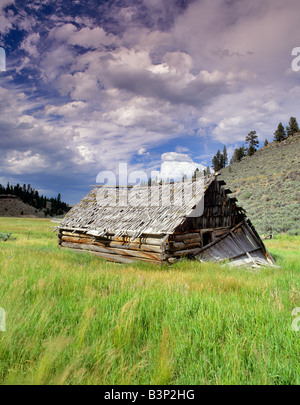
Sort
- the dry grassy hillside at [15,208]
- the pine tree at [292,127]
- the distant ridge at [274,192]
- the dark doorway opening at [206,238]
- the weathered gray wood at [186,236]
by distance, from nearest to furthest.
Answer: the weathered gray wood at [186,236] → the dark doorway opening at [206,238] → the distant ridge at [274,192] → the pine tree at [292,127] → the dry grassy hillside at [15,208]

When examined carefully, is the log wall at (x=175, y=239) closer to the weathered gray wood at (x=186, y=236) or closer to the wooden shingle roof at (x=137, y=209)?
the weathered gray wood at (x=186, y=236)

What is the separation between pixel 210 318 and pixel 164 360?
1.10m

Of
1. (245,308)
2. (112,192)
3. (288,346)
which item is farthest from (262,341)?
(112,192)

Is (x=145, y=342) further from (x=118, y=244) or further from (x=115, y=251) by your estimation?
(x=115, y=251)

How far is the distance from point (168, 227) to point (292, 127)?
95674 mm

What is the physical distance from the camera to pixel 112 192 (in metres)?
19.2

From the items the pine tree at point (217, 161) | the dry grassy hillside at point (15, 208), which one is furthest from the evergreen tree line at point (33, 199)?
the pine tree at point (217, 161)

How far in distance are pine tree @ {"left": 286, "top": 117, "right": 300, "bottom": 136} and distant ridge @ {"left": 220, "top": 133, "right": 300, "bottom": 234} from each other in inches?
651

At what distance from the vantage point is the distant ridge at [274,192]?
28625 millimetres

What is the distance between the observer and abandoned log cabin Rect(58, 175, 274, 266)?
11624 millimetres

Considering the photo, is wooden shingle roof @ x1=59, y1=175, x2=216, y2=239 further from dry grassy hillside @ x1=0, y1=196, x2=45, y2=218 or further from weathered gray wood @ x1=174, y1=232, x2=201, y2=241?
dry grassy hillside @ x1=0, y1=196, x2=45, y2=218

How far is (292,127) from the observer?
3383 inches

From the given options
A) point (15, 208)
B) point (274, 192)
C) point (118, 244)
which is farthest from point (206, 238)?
point (15, 208)

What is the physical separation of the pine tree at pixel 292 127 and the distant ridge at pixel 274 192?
16.5 metres
